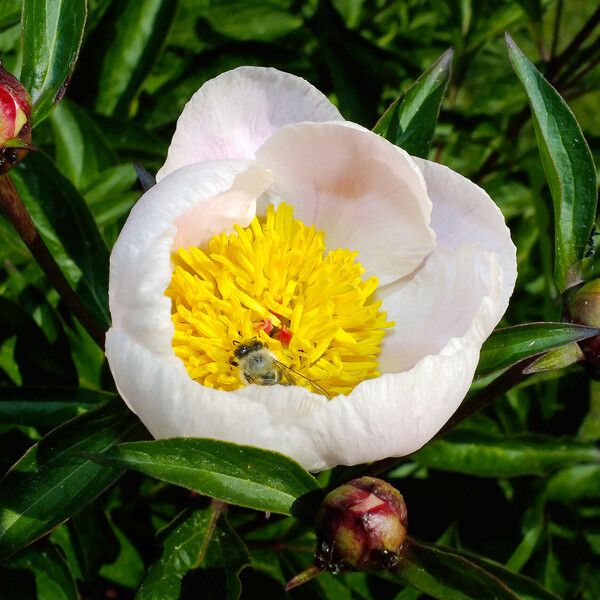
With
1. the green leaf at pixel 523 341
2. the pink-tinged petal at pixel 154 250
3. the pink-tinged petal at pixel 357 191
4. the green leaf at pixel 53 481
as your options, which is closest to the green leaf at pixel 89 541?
the green leaf at pixel 53 481

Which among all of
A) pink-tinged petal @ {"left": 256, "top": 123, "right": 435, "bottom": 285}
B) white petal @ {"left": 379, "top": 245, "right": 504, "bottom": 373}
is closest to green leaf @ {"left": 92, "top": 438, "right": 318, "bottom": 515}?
white petal @ {"left": 379, "top": 245, "right": 504, "bottom": 373}

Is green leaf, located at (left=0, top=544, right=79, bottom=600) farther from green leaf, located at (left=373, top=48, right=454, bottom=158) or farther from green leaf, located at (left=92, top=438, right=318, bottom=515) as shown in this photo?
green leaf, located at (left=373, top=48, right=454, bottom=158)

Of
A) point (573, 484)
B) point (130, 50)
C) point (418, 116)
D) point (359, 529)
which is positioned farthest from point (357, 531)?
point (130, 50)

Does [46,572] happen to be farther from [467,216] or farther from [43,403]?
[467,216]

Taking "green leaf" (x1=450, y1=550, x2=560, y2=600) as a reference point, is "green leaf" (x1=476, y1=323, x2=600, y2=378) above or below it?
above

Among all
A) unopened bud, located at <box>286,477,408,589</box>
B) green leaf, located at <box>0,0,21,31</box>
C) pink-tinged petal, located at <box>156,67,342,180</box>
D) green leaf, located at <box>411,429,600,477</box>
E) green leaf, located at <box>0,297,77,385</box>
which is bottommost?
green leaf, located at <box>411,429,600,477</box>

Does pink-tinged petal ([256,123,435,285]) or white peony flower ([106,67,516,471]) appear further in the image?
pink-tinged petal ([256,123,435,285])

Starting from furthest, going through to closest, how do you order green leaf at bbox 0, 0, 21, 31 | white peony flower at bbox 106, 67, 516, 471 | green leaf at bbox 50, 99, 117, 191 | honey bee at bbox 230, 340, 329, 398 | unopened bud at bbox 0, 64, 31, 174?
green leaf at bbox 50, 99, 117, 191 → green leaf at bbox 0, 0, 21, 31 → honey bee at bbox 230, 340, 329, 398 → white peony flower at bbox 106, 67, 516, 471 → unopened bud at bbox 0, 64, 31, 174

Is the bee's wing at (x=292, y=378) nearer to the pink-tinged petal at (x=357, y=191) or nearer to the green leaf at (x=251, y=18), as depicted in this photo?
the pink-tinged petal at (x=357, y=191)
